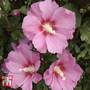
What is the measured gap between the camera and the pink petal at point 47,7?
5.22 feet

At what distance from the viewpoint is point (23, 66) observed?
1720 millimetres

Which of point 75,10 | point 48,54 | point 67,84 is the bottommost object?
point 67,84

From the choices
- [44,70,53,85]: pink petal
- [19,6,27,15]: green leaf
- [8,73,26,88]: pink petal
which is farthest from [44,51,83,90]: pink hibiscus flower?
[19,6,27,15]: green leaf

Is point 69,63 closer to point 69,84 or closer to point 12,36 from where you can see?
point 69,84

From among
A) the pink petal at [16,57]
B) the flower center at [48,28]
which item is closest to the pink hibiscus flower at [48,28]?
the flower center at [48,28]

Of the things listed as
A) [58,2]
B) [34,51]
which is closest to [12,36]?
[34,51]

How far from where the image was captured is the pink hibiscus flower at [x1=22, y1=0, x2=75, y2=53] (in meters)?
1.59

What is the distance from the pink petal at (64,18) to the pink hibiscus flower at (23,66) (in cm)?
14

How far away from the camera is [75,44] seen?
5.69 feet

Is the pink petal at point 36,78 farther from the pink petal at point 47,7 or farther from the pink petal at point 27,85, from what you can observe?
the pink petal at point 47,7

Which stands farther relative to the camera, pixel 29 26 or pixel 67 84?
pixel 67 84

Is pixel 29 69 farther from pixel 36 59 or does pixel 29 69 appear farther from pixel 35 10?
pixel 35 10

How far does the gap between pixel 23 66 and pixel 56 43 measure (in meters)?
0.17

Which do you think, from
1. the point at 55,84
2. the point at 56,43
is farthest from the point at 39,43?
the point at 55,84
